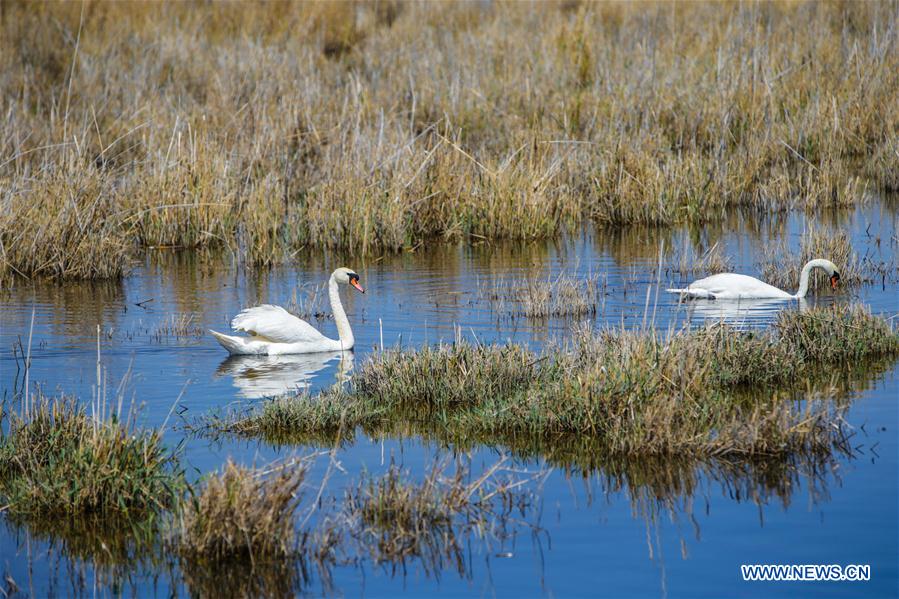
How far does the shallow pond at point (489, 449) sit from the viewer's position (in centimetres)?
598

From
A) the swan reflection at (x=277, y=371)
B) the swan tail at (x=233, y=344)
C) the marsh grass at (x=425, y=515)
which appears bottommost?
the marsh grass at (x=425, y=515)

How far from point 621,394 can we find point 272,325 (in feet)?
12.7

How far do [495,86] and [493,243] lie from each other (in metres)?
5.45

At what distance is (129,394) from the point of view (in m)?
9.19

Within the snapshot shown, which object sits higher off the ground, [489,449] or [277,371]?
[277,371]

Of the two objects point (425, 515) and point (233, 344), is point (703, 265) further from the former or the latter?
point (425, 515)

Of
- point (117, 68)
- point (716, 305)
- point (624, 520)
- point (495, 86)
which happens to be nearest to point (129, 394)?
point (624, 520)

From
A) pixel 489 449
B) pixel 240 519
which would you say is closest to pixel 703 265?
pixel 489 449

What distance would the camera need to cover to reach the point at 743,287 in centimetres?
1230

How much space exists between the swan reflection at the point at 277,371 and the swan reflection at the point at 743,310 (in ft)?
10.4

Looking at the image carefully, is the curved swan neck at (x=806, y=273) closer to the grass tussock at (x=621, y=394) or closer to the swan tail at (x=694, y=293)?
the swan tail at (x=694, y=293)

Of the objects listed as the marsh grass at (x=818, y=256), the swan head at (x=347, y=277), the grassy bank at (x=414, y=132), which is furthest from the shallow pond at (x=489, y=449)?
the grassy bank at (x=414, y=132)

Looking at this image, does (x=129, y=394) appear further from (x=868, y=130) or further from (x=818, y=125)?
(x=868, y=130)

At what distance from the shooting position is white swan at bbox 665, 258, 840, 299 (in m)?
12.3
